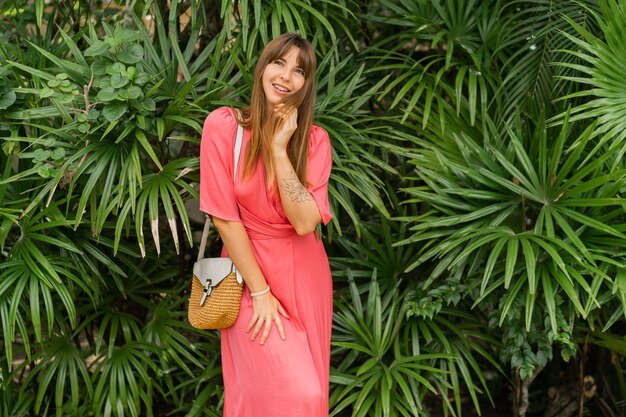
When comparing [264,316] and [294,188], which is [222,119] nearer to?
[294,188]

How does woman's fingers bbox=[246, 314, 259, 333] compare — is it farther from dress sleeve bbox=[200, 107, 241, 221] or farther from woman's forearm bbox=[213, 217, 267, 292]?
dress sleeve bbox=[200, 107, 241, 221]

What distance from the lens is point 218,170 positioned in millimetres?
2551

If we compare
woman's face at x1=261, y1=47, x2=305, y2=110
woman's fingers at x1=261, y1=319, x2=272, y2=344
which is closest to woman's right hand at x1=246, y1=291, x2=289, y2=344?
woman's fingers at x1=261, y1=319, x2=272, y2=344

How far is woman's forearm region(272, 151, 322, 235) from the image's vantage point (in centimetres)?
252

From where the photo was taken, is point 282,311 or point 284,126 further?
point 282,311

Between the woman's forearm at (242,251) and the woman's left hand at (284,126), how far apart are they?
0.28 meters

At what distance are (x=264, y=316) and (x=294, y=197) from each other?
1.33 feet

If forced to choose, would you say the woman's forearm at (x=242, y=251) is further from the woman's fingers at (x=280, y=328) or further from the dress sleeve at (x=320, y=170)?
the dress sleeve at (x=320, y=170)

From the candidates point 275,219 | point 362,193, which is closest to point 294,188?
point 275,219

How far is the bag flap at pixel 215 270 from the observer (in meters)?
2.68

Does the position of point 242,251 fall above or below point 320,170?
below

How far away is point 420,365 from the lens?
10.8ft

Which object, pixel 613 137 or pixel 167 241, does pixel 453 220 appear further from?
pixel 167 241

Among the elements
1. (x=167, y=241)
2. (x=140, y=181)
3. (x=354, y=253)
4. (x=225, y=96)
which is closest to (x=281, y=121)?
(x=140, y=181)
